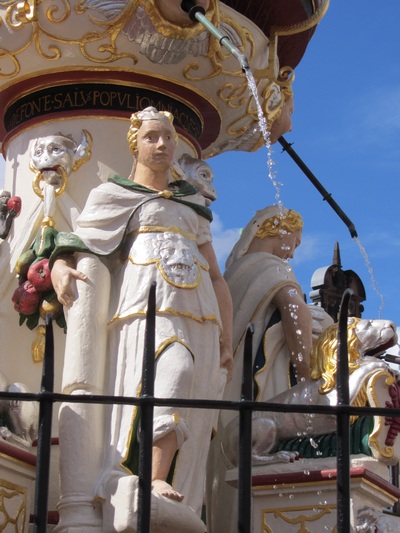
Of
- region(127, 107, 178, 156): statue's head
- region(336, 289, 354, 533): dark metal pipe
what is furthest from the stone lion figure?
region(336, 289, 354, 533): dark metal pipe

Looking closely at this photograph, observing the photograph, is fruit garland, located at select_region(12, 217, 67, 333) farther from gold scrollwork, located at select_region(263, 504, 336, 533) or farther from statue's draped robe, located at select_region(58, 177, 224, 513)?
gold scrollwork, located at select_region(263, 504, 336, 533)

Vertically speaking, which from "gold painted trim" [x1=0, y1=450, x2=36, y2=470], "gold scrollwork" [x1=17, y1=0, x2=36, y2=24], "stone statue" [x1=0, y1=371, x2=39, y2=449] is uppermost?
"gold scrollwork" [x1=17, y1=0, x2=36, y2=24]

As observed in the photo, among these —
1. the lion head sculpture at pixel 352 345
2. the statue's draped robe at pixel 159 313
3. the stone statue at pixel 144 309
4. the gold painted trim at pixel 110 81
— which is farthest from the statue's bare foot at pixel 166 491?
the gold painted trim at pixel 110 81

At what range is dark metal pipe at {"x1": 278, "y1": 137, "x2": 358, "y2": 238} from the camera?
26.8ft

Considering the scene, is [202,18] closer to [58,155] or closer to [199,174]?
[199,174]

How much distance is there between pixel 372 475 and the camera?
6.49 m

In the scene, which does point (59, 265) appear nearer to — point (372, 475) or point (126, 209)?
point (126, 209)

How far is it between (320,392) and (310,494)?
1.81ft

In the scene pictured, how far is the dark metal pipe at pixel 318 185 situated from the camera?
8.17 m

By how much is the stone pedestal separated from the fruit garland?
133 cm

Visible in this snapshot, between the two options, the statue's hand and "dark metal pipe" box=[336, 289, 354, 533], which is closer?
"dark metal pipe" box=[336, 289, 354, 533]

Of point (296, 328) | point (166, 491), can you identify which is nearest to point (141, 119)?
point (296, 328)

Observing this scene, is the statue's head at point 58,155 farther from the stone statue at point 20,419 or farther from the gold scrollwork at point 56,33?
the stone statue at point 20,419

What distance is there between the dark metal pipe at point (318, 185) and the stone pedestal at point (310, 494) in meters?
1.92
